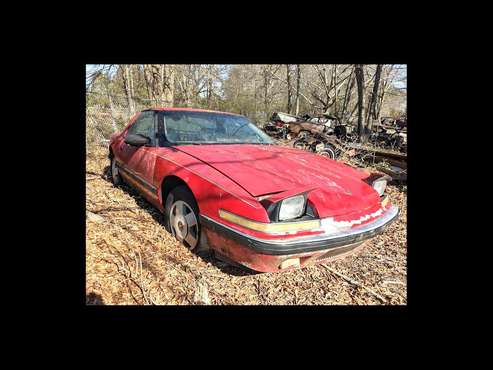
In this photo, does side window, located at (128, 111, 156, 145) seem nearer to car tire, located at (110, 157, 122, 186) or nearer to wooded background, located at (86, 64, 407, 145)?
car tire, located at (110, 157, 122, 186)

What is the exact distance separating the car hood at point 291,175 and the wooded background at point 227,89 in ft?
20.3

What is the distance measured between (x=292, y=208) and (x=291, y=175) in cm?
49

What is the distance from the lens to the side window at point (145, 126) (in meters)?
3.13

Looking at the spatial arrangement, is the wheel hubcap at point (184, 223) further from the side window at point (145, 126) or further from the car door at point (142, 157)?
the side window at point (145, 126)

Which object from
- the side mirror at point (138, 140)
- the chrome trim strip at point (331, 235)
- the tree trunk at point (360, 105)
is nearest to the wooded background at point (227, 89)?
the tree trunk at point (360, 105)

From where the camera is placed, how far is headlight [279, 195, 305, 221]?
1834 millimetres

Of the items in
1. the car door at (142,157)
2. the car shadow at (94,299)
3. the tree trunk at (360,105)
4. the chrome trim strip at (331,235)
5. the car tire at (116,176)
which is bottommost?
the car shadow at (94,299)

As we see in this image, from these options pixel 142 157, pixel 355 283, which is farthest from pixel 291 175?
pixel 142 157

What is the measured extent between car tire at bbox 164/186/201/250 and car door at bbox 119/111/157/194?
15.6 inches

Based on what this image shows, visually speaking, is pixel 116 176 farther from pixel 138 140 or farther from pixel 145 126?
pixel 138 140

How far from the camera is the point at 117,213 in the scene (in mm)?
3115

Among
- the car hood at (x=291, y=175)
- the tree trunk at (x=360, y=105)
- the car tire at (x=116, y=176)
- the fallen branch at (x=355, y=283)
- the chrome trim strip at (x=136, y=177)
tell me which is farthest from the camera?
the tree trunk at (x=360, y=105)

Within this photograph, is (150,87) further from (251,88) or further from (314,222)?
(314,222)
